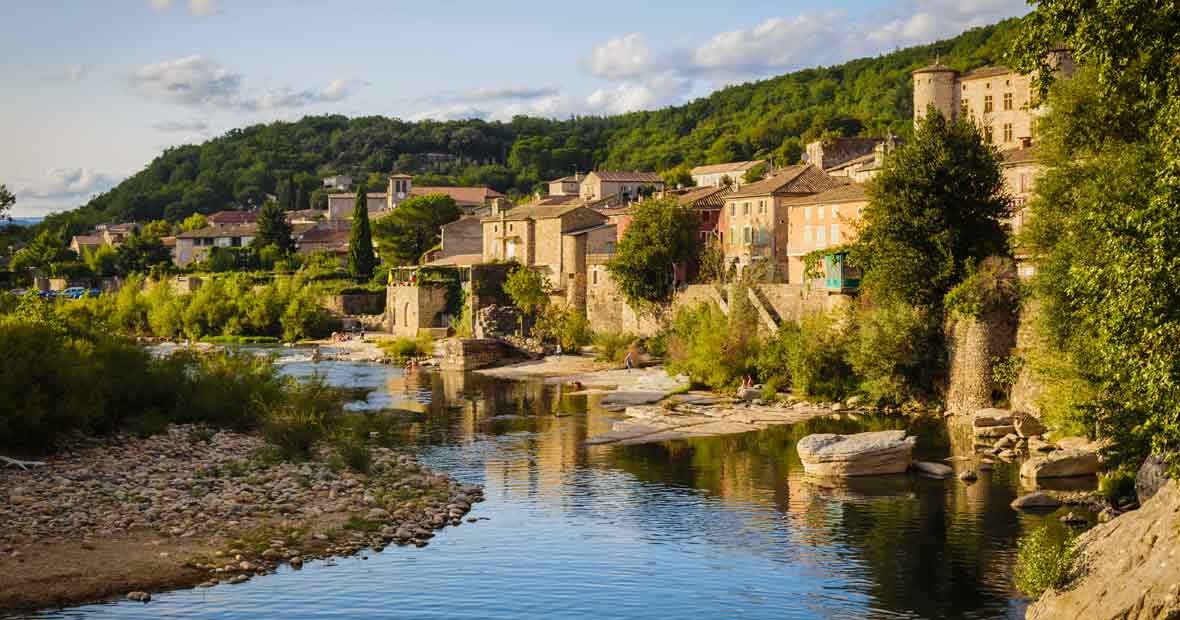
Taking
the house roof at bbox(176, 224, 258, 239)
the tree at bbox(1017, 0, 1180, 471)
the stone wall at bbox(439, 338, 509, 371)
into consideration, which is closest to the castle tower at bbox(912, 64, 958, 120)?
the stone wall at bbox(439, 338, 509, 371)

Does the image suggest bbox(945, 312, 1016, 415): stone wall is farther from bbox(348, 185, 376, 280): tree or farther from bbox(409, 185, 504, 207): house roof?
bbox(409, 185, 504, 207): house roof

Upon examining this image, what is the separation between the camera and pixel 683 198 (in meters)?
65.9

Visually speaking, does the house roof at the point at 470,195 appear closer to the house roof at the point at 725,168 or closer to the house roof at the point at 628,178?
the house roof at the point at 725,168

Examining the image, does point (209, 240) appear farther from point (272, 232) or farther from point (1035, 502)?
point (1035, 502)

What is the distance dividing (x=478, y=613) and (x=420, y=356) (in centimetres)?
4569

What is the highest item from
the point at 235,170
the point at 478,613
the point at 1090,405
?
the point at 235,170

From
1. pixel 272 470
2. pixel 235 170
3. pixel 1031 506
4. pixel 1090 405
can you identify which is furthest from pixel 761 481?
pixel 235 170

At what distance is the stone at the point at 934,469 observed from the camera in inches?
1075

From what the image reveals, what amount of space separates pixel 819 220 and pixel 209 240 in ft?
269

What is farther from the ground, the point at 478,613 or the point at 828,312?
the point at 828,312

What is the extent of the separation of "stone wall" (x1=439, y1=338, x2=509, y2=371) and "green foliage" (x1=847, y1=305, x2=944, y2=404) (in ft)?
82.9

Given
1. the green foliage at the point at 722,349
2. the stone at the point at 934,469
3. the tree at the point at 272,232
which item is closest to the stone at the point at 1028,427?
the stone at the point at 934,469

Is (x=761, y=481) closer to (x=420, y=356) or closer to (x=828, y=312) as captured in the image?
(x=828, y=312)

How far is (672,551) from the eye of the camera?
70.4 ft
